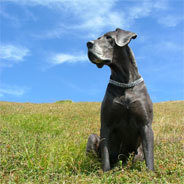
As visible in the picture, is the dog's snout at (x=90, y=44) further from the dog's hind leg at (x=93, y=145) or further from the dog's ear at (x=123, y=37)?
the dog's hind leg at (x=93, y=145)

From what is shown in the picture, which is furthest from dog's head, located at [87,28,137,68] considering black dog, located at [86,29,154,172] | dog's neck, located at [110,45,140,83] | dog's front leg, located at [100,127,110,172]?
dog's front leg, located at [100,127,110,172]

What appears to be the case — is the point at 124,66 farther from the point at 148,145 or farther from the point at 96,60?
the point at 148,145

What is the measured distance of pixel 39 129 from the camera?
313 inches

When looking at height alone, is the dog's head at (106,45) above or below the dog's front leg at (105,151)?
above

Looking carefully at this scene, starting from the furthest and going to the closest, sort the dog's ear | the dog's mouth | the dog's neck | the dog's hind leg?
the dog's hind leg < the dog's neck < the dog's ear < the dog's mouth

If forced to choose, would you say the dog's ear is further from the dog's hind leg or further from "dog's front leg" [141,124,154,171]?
the dog's hind leg

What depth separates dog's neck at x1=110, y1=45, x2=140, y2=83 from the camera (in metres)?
4.16

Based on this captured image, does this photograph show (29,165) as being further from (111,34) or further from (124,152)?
(111,34)

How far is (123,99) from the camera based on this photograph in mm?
4164

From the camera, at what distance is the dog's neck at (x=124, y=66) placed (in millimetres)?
4156

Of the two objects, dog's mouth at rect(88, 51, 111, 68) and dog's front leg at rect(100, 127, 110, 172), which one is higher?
dog's mouth at rect(88, 51, 111, 68)

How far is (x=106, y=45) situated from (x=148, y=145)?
1759mm

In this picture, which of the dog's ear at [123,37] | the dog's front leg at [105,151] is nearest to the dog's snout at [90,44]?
the dog's ear at [123,37]

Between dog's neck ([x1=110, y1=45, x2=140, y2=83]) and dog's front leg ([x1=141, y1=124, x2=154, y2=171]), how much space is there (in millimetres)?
854
